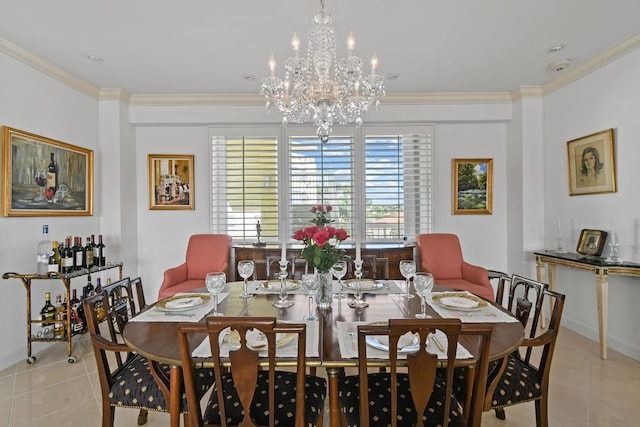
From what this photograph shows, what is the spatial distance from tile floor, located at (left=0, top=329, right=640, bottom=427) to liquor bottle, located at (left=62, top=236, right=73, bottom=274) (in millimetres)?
742

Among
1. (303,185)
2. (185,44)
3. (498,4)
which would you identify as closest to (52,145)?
(185,44)

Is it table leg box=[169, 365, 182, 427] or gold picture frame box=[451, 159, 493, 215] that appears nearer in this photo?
table leg box=[169, 365, 182, 427]

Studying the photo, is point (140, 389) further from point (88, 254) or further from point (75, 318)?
point (88, 254)

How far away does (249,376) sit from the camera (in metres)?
1.08

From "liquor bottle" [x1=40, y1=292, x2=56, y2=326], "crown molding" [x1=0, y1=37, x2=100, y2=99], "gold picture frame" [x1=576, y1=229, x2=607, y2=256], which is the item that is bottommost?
"liquor bottle" [x1=40, y1=292, x2=56, y2=326]

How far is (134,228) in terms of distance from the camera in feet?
12.7

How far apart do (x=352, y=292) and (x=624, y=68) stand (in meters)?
3.09

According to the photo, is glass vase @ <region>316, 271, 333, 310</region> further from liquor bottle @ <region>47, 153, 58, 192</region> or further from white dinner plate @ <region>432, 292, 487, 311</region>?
liquor bottle @ <region>47, 153, 58, 192</region>

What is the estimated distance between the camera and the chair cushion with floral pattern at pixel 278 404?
122 cm

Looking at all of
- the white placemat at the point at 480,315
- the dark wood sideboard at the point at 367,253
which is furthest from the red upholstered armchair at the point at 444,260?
the white placemat at the point at 480,315

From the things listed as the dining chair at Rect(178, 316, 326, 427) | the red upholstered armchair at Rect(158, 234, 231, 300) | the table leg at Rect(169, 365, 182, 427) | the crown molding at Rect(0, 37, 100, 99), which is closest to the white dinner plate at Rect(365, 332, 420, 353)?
the dining chair at Rect(178, 316, 326, 427)

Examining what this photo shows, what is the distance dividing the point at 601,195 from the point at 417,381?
303cm

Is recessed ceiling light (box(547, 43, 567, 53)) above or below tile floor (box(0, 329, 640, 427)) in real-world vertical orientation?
above

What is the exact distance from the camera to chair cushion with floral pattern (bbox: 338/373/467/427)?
1.21m
